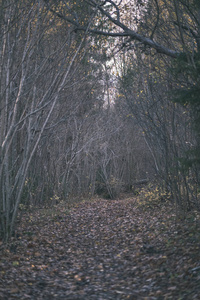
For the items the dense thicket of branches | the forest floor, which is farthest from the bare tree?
the forest floor

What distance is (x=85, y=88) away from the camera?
578 inches

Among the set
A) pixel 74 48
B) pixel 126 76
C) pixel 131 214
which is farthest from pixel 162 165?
pixel 74 48

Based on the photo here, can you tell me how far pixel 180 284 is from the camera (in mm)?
5312

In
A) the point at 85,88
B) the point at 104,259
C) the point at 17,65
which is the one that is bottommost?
the point at 104,259

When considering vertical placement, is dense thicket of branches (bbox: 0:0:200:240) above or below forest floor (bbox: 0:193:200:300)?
above

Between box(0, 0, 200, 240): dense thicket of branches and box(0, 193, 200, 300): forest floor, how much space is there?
0.99m

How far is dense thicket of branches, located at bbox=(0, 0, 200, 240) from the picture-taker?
7.67 meters

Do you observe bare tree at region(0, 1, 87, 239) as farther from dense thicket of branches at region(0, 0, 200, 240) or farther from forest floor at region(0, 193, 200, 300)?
forest floor at region(0, 193, 200, 300)

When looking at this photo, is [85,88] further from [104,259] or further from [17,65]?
[104,259]

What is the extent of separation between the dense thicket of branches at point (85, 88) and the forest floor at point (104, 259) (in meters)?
0.99

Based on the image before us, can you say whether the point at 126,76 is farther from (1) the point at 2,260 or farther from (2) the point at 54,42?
(1) the point at 2,260

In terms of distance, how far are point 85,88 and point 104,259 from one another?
859 cm

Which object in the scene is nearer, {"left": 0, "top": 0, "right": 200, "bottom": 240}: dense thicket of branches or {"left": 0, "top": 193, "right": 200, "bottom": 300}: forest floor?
{"left": 0, "top": 193, "right": 200, "bottom": 300}: forest floor

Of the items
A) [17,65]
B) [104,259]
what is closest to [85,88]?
[17,65]
